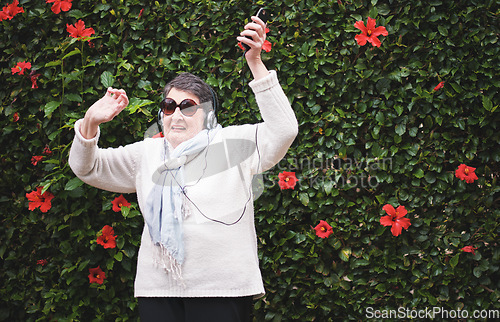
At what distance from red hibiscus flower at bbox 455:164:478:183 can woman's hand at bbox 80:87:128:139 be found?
1845mm

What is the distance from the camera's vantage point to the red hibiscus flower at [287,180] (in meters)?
2.69

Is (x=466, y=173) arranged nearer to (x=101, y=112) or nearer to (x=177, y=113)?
(x=177, y=113)

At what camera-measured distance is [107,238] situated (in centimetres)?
275

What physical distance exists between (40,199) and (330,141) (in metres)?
1.71

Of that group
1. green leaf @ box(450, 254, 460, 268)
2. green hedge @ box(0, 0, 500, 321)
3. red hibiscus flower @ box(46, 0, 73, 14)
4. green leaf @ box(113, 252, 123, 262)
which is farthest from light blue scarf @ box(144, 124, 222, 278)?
green leaf @ box(450, 254, 460, 268)

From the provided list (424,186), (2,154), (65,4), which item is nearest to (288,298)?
(424,186)

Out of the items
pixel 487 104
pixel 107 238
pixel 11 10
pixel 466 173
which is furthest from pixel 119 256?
pixel 487 104

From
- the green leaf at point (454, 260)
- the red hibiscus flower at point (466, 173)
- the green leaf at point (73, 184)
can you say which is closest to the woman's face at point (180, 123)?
the green leaf at point (73, 184)

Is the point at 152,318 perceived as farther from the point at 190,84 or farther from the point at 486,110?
the point at 486,110

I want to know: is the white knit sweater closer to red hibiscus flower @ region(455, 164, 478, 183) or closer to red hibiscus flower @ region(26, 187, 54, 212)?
Result: red hibiscus flower @ region(26, 187, 54, 212)

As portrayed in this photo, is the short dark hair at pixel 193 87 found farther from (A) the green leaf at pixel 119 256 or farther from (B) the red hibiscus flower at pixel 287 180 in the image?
(A) the green leaf at pixel 119 256

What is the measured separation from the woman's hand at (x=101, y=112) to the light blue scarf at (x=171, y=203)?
266mm

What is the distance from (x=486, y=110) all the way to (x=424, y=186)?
0.54 meters

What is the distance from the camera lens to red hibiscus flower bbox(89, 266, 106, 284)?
9.14 ft
